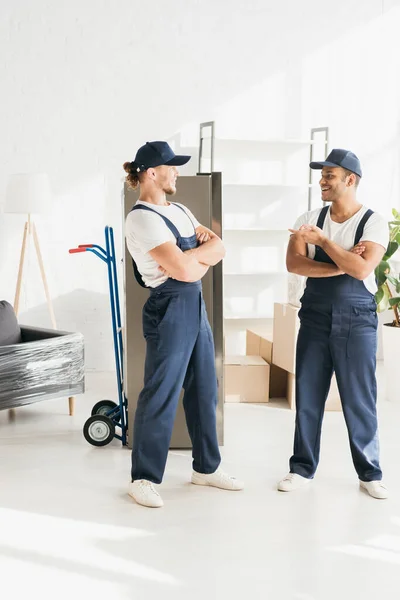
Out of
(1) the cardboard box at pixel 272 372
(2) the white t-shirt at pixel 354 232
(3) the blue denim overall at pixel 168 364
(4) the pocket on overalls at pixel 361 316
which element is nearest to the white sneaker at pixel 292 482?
(3) the blue denim overall at pixel 168 364

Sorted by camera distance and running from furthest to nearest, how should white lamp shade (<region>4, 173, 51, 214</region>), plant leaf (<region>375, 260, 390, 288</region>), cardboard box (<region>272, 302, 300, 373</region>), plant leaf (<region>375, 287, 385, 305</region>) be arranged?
white lamp shade (<region>4, 173, 51, 214</region>) < plant leaf (<region>375, 287, 385, 305</region>) < plant leaf (<region>375, 260, 390, 288</region>) < cardboard box (<region>272, 302, 300, 373</region>)

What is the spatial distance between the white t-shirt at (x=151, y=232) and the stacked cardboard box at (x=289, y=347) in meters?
1.92

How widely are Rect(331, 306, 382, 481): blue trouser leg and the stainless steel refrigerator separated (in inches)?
36.8

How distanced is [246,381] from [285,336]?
422 mm

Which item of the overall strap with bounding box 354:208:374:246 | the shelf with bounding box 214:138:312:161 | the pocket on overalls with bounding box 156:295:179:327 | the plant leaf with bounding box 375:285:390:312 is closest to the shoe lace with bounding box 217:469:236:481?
the pocket on overalls with bounding box 156:295:179:327

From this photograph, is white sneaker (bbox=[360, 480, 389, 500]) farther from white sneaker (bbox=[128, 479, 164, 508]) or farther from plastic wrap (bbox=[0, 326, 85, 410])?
plastic wrap (bbox=[0, 326, 85, 410])

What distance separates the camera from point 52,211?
6309 mm

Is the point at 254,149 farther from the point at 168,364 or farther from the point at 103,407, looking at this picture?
the point at 168,364

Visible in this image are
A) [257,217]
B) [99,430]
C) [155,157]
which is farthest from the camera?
[257,217]

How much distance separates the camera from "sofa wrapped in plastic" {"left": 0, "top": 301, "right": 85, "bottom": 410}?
14.3ft

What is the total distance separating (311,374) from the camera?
132 inches

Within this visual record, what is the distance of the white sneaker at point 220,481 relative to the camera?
345cm

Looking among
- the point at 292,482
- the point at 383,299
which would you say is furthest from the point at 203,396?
the point at 383,299

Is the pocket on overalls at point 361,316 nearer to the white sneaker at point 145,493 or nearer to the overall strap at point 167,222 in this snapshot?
the overall strap at point 167,222
